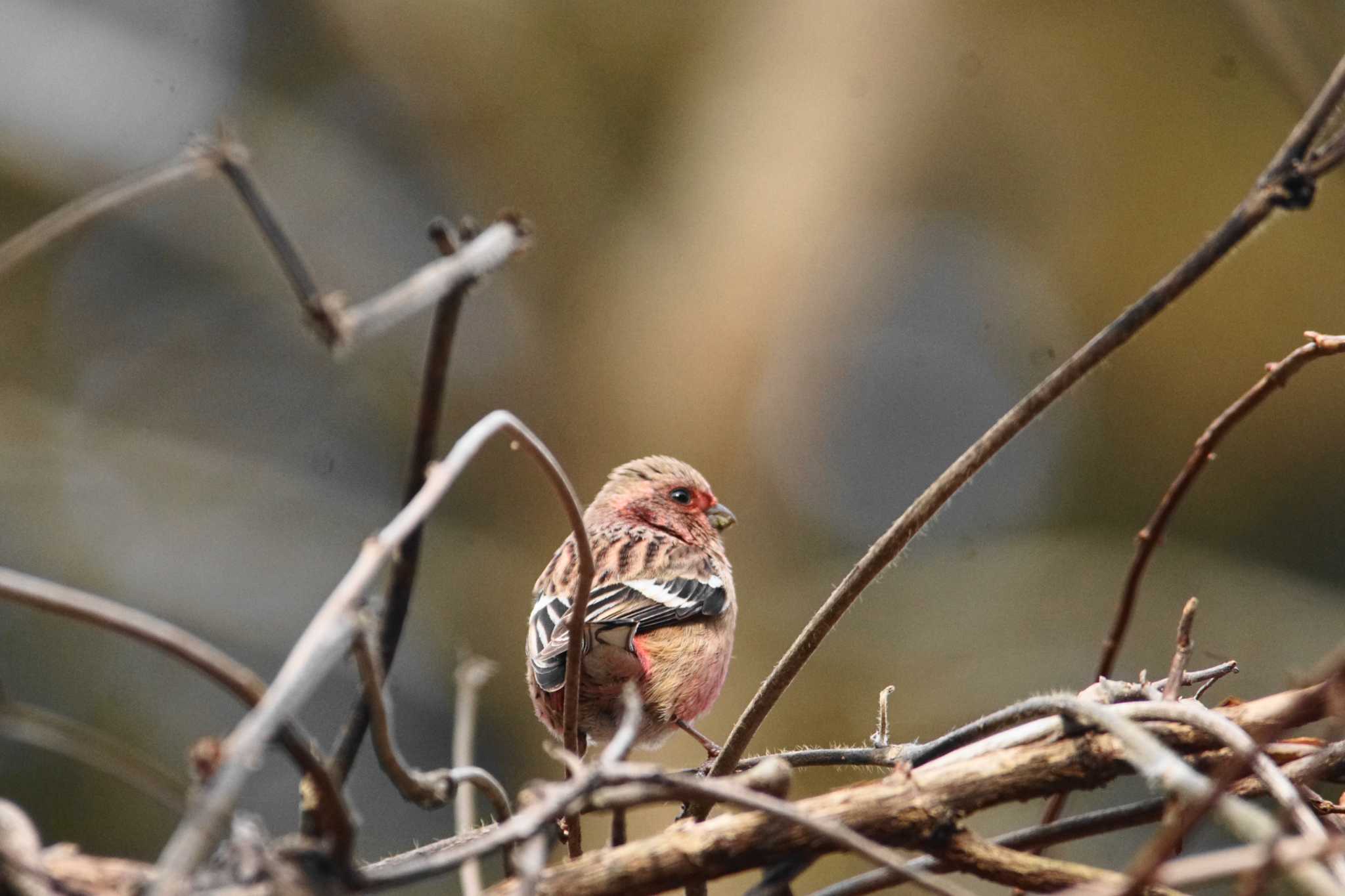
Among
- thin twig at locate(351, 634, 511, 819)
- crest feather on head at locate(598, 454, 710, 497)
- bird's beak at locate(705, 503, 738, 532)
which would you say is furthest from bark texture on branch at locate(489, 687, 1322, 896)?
crest feather on head at locate(598, 454, 710, 497)

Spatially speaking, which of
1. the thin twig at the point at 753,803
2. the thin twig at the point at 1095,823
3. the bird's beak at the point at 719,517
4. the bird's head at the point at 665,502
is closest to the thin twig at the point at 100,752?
the thin twig at the point at 753,803

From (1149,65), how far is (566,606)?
8904mm

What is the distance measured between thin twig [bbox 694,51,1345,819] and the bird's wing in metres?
2.19

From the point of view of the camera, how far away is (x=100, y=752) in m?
1.44

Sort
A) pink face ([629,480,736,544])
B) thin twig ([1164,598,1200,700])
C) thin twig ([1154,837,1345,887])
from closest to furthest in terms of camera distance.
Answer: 1. thin twig ([1154,837,1345,887])
2. thin twig ([1164,598,1200,700])
3. pink face ([629,480,736,544])

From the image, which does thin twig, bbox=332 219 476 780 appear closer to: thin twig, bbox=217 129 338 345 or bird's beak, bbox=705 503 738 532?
thin twig, bbox=217 129 338 345

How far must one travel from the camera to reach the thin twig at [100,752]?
1403 mm

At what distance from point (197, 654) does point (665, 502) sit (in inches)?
185

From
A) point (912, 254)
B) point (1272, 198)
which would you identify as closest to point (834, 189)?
point (912, 254)

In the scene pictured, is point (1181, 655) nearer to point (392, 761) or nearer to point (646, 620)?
point (392, 761)

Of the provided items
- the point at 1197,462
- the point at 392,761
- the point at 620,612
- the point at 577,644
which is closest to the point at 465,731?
the point at 577,644

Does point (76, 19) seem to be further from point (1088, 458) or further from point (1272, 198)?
point (1272, 198)

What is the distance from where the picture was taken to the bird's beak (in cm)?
608

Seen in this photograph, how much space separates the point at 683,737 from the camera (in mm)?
9258
